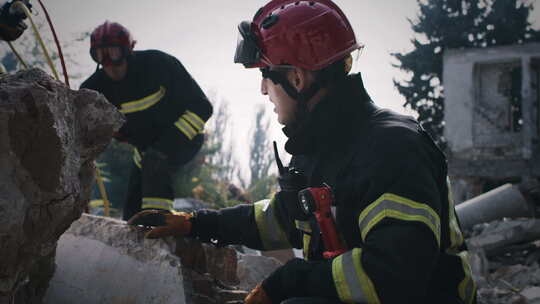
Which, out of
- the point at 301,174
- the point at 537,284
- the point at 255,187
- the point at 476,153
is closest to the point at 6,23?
the point at 301,174

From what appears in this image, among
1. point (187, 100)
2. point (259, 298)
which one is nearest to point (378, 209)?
point (259, 298)

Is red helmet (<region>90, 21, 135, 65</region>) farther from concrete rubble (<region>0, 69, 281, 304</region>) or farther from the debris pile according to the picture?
the debris pile

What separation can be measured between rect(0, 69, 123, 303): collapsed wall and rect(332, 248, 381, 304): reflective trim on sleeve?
1094 mm

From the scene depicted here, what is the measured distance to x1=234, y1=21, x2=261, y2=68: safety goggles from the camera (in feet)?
7.82

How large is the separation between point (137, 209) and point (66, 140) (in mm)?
2491

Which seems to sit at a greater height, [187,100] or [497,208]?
[187,100]

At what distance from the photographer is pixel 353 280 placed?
1677 millimetres

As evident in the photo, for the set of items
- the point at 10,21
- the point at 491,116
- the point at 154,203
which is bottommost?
the point at 491,116

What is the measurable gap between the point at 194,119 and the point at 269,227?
5.56 feet

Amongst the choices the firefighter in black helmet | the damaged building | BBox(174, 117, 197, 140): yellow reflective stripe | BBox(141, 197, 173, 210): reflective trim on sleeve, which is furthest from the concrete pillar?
the firefighter in black helmet

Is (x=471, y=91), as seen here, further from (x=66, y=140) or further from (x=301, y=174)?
(x=66, y=140)

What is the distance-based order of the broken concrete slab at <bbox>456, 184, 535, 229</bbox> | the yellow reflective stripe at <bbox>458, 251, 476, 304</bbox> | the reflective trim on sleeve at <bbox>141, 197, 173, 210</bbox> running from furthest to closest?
the broken concrete slab at <bbox>456, 184, 535, 229</bbox> < the reflective trim on sleeve at <bbox>141, 197, 173, 210</bbox> < the yellow reflective stripe at <bbox>458, 251, 476, 304</bbox>

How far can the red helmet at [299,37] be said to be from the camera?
2248 mm

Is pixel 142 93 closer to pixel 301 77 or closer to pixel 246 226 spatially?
pixel 246 226
